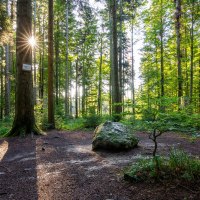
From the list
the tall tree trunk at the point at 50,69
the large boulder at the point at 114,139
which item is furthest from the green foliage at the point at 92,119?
the large boulder at the point at 114,139

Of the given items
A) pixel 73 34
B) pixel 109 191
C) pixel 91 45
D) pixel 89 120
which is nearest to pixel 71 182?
pixel 109 191

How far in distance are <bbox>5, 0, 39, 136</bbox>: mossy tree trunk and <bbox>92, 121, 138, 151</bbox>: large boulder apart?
3339 mm

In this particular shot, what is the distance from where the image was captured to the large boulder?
5270 mm

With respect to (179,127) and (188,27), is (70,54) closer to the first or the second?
(188,27)

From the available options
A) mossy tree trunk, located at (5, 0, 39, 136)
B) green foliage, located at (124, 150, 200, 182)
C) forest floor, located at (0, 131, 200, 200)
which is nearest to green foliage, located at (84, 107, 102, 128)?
mossy tree trunk, located at (5, 0, 39, 136)

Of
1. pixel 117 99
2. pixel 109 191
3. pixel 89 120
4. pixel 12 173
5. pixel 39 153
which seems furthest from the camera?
pixel 117 99

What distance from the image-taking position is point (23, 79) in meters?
7.55

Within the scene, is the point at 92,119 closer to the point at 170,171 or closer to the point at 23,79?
the point at 23,79

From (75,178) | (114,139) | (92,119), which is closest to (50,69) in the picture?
(92,119)

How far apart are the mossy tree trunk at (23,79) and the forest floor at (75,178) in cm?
210

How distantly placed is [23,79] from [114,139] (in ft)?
14.3

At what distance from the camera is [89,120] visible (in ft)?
35.5

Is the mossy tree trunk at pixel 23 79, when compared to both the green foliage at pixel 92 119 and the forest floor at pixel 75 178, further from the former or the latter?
the green foliage at pixel 92 119

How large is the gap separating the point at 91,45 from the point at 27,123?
16633 mm
